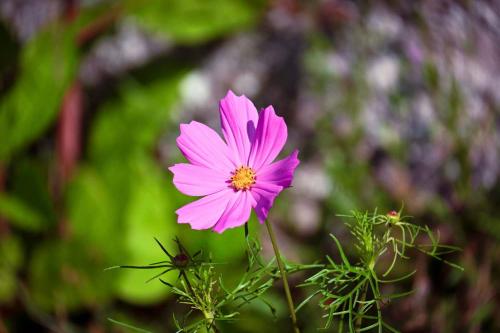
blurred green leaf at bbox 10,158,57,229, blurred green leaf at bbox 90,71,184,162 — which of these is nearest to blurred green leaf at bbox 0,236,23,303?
blurred green leaf at bbox 10,158,57,229

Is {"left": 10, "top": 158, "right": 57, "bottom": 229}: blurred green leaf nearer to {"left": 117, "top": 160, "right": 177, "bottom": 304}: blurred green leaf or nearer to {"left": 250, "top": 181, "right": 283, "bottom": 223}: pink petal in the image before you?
{"left": 117, "top": 160, "right": 177, "bottom": 304}: blurred green leaf

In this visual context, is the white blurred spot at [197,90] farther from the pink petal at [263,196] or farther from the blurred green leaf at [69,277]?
the pink petal at [263,196]

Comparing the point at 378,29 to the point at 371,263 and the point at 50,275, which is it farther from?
the point at 371,263

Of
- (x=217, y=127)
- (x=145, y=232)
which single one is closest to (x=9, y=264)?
(x=145, y=232)

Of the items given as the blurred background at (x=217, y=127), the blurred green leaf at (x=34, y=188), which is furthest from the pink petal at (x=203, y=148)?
the blurred green leaf at (x=34, y=188)

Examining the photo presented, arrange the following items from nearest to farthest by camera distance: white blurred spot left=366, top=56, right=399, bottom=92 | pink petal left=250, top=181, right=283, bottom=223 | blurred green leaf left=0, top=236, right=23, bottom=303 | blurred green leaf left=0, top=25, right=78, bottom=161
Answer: pink petal left=250, top=181, right=283, bottom=223, blurred green leaf left=0, top=25, right=78, bottom=161, blurred green leaf left=0, top=236, right=23, bottom=303, white blurred spot left=366, top=56, right=399, bottom=92

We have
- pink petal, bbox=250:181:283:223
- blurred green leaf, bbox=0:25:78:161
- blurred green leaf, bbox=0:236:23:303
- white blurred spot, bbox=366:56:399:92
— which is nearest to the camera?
pink petal, bbox=250:181:283:223

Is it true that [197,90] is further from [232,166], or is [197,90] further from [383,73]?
[232,166]
